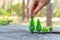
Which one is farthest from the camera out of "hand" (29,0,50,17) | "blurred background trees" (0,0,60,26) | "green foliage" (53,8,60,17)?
"green foliage" (53,8,60,17)

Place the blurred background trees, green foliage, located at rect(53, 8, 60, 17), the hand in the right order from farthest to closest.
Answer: green foliage, located at rect(53, 8, 60, 17), the blurred background trees, the hand

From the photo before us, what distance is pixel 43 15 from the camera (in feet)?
12.3

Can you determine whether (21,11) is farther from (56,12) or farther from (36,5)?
(36,5)

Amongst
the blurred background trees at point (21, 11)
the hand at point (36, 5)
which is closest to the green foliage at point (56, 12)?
the blurred background trees at point (21, 11)

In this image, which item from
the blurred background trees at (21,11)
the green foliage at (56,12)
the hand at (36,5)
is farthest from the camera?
the green foliage at (56,12)

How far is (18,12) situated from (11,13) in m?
0.24

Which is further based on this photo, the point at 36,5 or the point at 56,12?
the point at 56,12

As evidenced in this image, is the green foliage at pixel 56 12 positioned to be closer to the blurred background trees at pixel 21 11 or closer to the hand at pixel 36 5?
the blurred background trees at pixel 21 11

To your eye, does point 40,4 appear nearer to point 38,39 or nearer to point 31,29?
point 38,39

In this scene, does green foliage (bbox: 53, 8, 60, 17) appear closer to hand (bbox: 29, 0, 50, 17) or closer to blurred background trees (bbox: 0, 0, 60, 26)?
blurred background trees (bbox: 0, 0, 60, 26)

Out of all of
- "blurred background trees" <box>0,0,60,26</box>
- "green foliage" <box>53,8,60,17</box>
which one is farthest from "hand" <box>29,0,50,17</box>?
"green foliage" <box>53,8,60,17</box>

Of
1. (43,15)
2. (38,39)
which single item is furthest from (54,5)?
(38,39)

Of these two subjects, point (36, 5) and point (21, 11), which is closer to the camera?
point (36, 5)

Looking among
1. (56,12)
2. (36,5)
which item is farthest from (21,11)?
(36,5)
